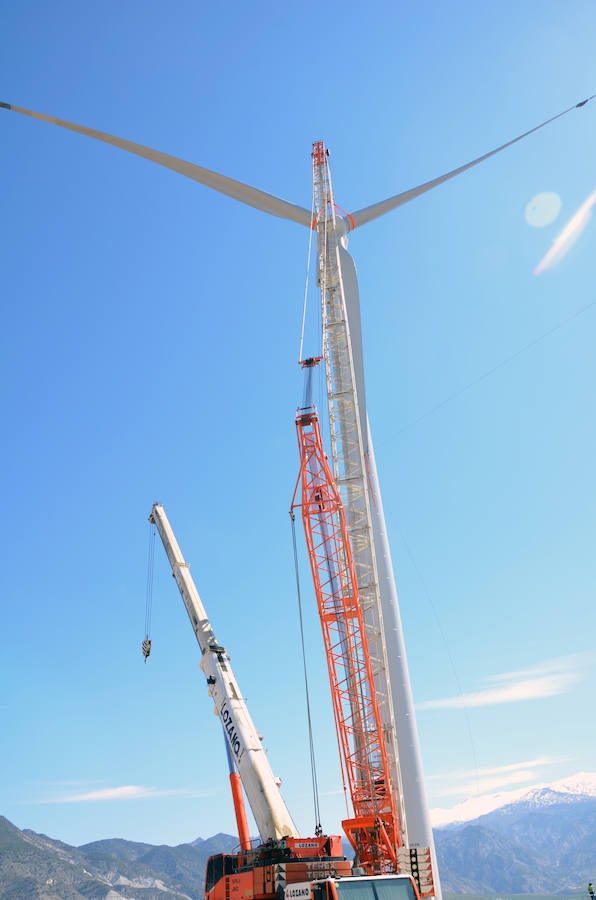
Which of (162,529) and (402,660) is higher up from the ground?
(162,529)

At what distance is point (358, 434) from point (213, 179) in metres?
19.5

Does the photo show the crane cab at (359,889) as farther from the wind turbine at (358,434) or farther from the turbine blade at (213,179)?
the turbine blade at (213,179)

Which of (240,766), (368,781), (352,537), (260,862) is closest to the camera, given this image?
(260,862)

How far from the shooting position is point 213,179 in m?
45.4

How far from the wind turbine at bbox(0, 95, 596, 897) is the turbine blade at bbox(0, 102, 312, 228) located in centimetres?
6

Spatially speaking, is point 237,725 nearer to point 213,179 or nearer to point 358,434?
point 358,434

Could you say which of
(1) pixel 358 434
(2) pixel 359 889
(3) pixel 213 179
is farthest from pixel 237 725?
(3) pixel 213 179

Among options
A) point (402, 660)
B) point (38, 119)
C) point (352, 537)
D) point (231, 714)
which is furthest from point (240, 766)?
point (38, 119)

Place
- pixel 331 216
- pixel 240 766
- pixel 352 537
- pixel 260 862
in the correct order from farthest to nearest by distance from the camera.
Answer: pixel 331 216, pixel 352 537, pixel 240 766, pixel 260 862

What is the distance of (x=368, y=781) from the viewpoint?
33.5 metres

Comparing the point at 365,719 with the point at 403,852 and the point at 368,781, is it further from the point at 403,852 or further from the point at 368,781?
the point at 403,852

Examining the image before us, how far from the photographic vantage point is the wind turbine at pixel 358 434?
1426 inches

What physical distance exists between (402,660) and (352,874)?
13.1m

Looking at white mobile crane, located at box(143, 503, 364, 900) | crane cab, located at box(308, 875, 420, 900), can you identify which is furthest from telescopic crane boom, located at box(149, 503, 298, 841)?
crane cab, located at box(308, 875, 420, 900)
